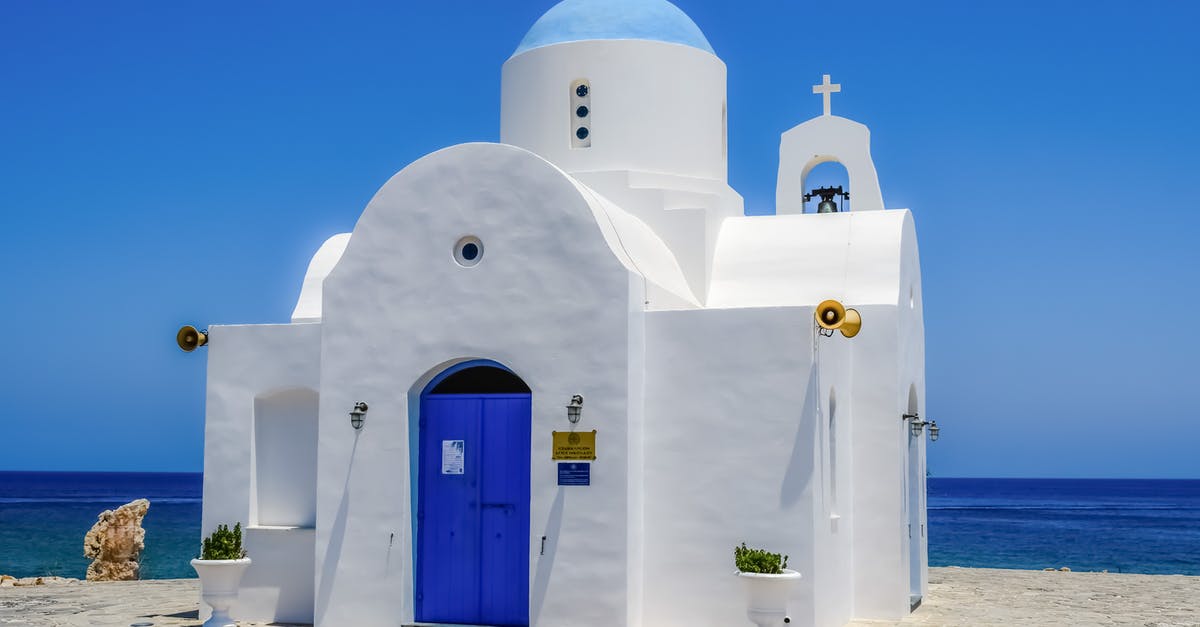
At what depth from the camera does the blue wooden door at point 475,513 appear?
13.8 metres

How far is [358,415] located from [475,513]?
1.68 metres

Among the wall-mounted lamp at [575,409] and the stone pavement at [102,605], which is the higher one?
the wall-mounted lamp at [575,409]

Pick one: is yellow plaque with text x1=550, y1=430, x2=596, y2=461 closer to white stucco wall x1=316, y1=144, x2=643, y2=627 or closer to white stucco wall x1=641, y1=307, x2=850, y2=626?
white stucco wall x1=316, y1=144, x2=643, y2=627

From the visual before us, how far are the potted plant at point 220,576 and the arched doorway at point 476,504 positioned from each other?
2.04 meters

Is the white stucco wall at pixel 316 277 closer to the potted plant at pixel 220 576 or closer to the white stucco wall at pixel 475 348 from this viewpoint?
the white stucco wall at pixel 475 348

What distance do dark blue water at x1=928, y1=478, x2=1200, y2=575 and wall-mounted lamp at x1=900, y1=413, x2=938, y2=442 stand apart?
92.3 feet

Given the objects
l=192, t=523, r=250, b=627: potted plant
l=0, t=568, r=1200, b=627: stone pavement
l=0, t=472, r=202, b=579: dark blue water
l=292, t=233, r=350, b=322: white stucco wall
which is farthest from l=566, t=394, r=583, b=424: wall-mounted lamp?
l=0, t=472, r=202, b=579: dark blue water

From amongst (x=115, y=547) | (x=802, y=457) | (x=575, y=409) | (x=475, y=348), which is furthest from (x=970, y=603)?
(x=115, y=547)

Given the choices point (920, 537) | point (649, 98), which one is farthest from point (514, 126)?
point (920, 537)

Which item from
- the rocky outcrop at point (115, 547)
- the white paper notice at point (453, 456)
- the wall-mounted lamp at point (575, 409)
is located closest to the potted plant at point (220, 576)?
the white paper notice at point (453, 456)

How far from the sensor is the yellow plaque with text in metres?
13.4

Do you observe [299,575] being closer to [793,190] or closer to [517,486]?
[517,486]

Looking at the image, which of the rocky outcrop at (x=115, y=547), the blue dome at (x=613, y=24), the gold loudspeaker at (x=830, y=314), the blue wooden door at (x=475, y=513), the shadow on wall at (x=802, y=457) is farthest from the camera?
the rocky outcrop at (x=115, y=547)

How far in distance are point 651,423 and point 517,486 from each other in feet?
5.21
